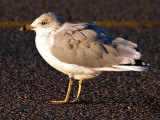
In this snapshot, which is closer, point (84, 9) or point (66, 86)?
point (66, 86)

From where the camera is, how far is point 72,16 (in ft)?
34.2

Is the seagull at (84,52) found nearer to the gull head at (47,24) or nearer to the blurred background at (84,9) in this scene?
the gull head at (47,24)

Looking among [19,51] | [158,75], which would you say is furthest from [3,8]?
[158,75]

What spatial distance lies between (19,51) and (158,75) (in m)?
3.25

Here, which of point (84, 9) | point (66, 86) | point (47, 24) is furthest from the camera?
point (84, 9)

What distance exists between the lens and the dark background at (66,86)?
490 cm

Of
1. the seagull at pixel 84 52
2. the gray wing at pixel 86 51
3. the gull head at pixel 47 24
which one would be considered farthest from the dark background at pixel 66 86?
the gull head at pixel 47 24

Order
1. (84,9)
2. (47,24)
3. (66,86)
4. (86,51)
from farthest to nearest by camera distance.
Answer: (84,9)
(66,86)
(47,24)
(86,51)

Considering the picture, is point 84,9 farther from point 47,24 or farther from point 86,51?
point 86,51

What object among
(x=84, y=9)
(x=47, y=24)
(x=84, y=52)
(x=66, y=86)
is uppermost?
(x=84, y=9)

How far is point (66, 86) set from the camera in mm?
5949

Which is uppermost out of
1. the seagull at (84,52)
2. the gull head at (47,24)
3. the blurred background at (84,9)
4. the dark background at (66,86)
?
the blurred background at (84,9)

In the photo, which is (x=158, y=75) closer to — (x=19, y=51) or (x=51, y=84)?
(x=51, y=84)

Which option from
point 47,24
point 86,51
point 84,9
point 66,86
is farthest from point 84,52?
point 84,9
